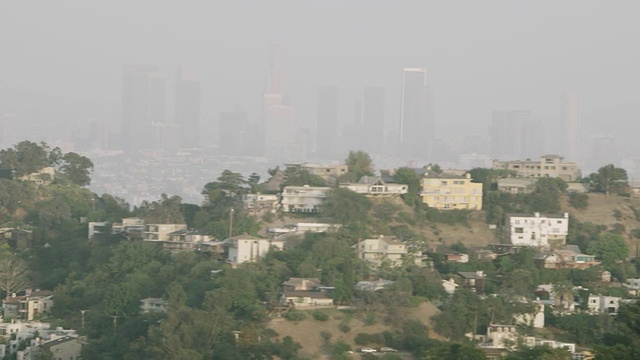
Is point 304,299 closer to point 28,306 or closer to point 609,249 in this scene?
point 28,306

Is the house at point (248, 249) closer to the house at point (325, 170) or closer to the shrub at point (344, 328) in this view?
the shrub at point (344, 328)

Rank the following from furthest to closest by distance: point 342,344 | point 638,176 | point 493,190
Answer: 1. point 638,176
2. point 493,190
3. point 342,344

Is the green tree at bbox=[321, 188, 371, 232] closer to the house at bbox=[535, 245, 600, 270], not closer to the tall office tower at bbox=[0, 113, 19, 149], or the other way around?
the house at bbox=[535, 245, 600, 270]

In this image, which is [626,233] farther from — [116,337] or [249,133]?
[249,133]

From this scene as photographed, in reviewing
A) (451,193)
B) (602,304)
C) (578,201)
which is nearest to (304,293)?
(602,304)

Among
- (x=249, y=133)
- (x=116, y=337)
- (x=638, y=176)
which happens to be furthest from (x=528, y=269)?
(x=249, y=133)

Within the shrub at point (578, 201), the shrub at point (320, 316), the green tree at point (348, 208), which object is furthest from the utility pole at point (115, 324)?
the shrub at point (578, 201)
